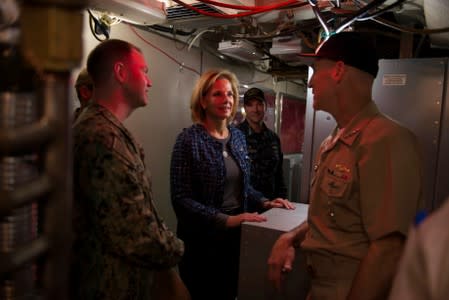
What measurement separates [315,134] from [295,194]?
2356 mm

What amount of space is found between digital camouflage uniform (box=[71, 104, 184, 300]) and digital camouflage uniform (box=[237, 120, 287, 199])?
75.0 inches

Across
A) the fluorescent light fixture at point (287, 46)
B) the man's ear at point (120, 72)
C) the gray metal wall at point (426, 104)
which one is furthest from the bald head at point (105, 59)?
the fluorescent light fixture at point (287, 46)

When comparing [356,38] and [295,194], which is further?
[295,194]

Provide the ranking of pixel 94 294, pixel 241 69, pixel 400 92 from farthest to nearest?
pixel 241 69 → pixel 400 92 → pixel 94 294

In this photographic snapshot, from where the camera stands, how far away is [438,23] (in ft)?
6.60

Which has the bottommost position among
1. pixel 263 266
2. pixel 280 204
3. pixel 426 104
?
pixel 263 266

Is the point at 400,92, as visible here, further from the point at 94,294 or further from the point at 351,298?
the point at 94,294

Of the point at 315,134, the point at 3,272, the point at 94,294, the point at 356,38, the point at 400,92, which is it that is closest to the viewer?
the point at 3,272

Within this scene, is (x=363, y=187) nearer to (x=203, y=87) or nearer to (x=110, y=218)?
(x=110, y=218)

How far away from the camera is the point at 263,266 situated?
196 centimetres

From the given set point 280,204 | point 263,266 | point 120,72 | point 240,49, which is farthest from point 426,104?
point 120,72

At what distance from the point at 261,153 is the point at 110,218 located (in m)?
2.08

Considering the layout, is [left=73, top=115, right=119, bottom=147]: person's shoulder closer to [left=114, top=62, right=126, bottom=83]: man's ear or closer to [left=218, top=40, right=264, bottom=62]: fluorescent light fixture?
[left=114, top=62, right=126, bottom=83]: man's ear

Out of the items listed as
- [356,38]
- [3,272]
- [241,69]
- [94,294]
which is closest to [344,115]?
[356,38]
